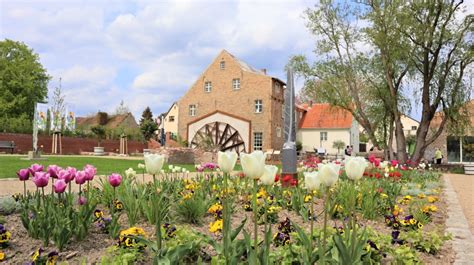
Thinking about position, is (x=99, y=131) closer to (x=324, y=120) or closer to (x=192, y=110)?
(x=192, y=110)

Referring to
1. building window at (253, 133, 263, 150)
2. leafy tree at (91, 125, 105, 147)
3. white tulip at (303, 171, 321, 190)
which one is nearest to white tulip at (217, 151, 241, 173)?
white tulip at (303, 171, 321, 190)

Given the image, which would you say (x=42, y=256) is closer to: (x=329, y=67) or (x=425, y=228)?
(x=425, y=228)

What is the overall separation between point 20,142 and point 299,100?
29.5m

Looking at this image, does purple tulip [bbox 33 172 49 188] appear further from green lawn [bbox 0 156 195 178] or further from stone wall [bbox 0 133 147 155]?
stone wall [bbox 0 133 147 155]

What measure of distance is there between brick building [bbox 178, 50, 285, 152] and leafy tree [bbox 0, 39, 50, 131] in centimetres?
1523

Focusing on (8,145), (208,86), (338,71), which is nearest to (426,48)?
(338,71)

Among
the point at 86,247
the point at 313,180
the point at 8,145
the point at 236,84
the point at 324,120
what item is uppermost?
the point at 236,84

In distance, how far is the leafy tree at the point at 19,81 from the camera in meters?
36.8

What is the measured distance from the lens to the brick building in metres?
32.6

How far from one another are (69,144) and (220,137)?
12.5 m

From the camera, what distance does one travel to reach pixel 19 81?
123 ft

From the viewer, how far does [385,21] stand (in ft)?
60.4

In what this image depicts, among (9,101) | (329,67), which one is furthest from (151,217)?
(9,101)

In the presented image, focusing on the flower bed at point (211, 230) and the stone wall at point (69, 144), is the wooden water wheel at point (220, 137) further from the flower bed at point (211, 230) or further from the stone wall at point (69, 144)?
the flower bed at point (211, 230)
